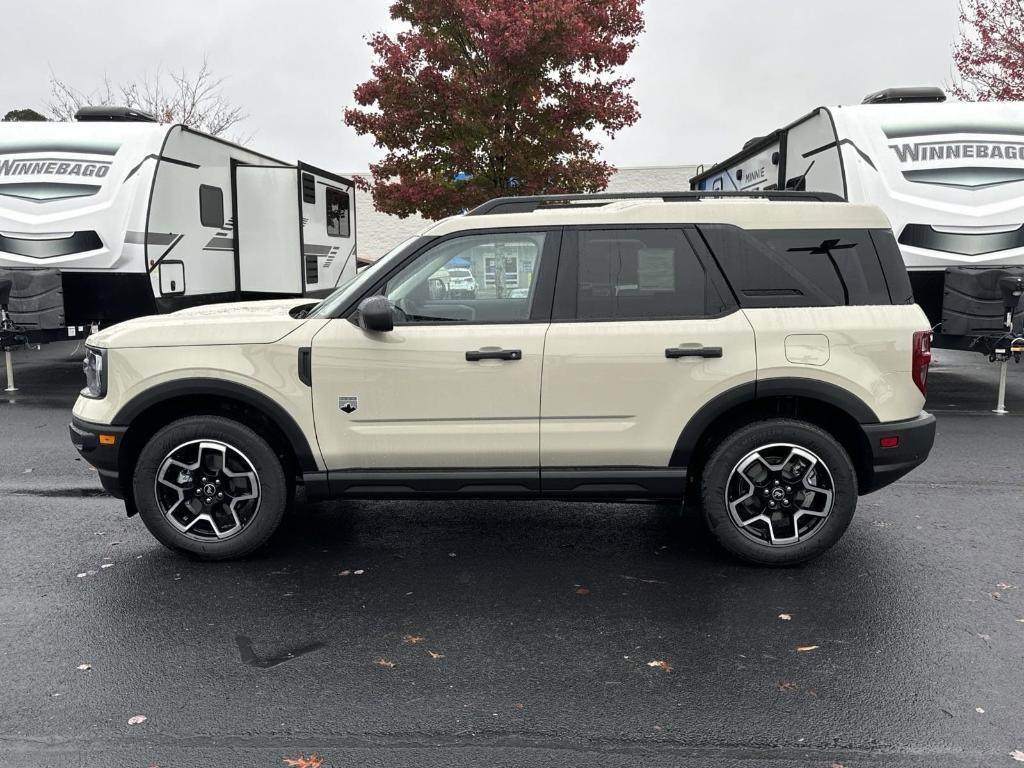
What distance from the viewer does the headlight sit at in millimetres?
4551

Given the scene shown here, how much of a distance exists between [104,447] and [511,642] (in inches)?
95.8

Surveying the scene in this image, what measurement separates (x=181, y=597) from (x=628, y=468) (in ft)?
7.69

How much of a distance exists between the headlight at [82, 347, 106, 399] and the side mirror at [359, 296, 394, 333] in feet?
4.76

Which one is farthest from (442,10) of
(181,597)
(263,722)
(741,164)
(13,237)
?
(263,722)

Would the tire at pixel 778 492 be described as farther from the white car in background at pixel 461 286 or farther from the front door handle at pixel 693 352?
the white car in background at pixel 461 286

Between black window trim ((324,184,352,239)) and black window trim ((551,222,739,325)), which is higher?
black window trim ((324,184,352,239))

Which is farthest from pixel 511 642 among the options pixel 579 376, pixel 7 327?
pixel 7 327

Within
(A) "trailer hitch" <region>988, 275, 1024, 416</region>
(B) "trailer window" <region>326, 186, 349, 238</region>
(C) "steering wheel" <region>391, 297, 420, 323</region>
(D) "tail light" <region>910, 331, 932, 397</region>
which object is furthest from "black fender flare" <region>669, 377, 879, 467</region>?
(B) "trailer window" <region>326, 186, 349, 238</region>

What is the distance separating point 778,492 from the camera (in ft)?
14.8

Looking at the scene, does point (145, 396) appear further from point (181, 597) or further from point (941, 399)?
point (941, 399)

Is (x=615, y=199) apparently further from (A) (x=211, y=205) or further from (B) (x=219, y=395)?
(A) (x=211, y=205)

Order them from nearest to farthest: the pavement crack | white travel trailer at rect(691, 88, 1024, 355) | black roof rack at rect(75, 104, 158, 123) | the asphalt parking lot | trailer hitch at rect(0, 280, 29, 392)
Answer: the asphalt parking lot
the pavement crack
white travel trailer at rect(691, 88, 1024, 355)
trailer hitch at rect(0, 280, 29, 392)
black roof rack at rect(75, 104, 158, 123)

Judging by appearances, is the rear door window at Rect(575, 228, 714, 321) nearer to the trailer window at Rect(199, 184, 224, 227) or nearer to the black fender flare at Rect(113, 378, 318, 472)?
the black fender flare at Rect(113, 378, 318, 472)

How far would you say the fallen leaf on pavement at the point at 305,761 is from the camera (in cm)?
286
